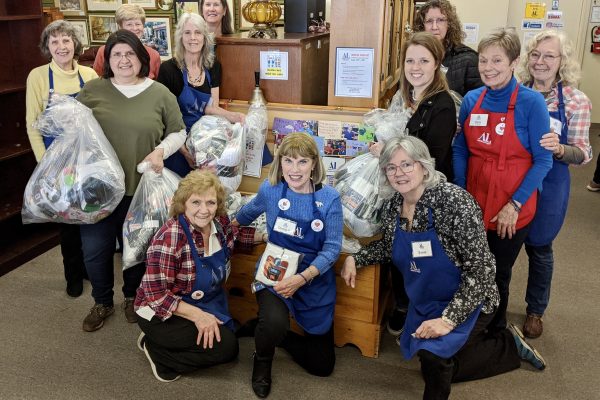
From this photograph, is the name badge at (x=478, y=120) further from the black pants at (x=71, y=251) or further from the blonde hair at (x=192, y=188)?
the black pants at (x=71, y=251)

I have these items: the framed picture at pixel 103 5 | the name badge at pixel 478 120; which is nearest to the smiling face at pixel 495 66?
the name badge at pixel 478 120

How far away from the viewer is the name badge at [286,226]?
2082 mm

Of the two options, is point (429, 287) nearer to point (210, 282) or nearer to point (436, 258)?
point (436, 258)

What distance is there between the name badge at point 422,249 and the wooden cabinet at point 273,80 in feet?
3.27

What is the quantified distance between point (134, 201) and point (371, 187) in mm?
975

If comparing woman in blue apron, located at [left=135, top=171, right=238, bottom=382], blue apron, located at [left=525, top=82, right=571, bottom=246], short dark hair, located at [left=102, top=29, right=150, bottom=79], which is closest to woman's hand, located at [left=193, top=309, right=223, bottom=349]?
woman in blue apron, located at [left=135, top=171, right=238, bottom=382]

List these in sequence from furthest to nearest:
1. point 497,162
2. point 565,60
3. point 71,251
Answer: point 71,251 → point 565,60 → point 497,162

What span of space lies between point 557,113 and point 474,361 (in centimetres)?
104

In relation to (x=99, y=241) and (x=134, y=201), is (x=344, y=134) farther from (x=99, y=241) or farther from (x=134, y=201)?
(x=99, y=241)

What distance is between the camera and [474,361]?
2.15 meters

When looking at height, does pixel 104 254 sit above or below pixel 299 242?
below

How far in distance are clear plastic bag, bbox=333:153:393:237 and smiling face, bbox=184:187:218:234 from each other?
0.53 meters

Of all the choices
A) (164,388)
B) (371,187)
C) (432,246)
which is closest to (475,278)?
(432,246)

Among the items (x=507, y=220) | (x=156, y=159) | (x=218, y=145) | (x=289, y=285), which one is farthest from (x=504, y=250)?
(x=156, y=159)
